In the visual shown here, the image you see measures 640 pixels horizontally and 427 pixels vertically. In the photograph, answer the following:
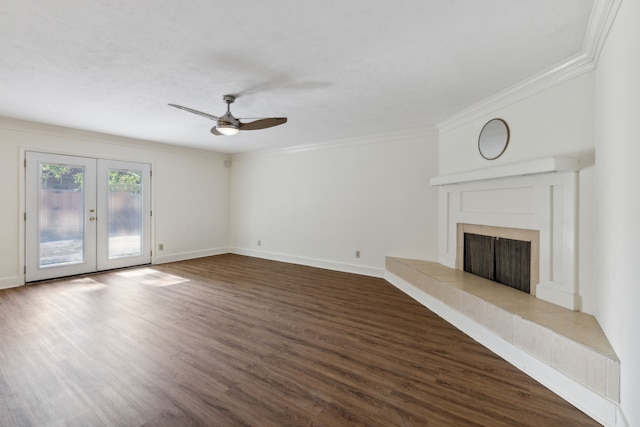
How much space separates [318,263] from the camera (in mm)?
5898

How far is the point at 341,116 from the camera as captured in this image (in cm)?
411

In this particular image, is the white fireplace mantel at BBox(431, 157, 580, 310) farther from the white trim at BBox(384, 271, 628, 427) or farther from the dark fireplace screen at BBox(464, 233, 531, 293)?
the white trim at BBox(384, 271, 628, 427)

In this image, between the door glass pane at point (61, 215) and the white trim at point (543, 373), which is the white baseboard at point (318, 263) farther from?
the door glass pane at point (61, 215)

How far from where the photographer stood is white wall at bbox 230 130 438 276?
4766 millimetres

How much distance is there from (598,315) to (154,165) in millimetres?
6793

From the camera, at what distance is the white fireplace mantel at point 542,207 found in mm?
2555

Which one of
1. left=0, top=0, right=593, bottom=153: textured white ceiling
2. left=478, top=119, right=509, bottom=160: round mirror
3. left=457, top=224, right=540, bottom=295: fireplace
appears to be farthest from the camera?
left=478, top=119, right=509, bottom=160: round mirror

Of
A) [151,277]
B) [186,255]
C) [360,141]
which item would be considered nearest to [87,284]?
[151,277]

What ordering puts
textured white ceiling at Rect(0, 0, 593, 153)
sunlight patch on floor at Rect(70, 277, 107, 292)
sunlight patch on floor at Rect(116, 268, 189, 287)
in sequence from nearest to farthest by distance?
textured white ceiling at Rect(0, 0, 593, 153)
sunlight patch on floor at Rect(70, 277, 107, 292)
sunlight patch on floor at Rect(116, 268, 189, 287)

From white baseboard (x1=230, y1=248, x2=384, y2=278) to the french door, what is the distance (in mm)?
2174

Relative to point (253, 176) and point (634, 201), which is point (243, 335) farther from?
point (253, 176)

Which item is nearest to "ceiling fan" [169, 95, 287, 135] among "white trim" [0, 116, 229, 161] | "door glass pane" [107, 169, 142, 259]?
"white trim" [0, 116, 229, 161]

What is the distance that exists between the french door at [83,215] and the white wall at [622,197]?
655cm

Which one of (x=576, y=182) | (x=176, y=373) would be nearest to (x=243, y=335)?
(x=176, y=373)
